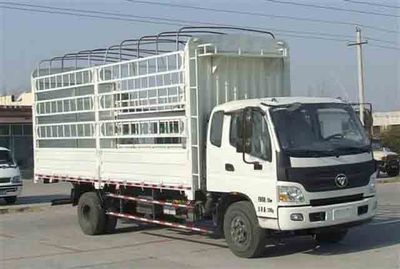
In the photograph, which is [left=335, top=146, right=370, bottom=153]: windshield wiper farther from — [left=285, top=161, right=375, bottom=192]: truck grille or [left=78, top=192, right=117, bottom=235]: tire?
[left=78, top=192, right=117, bottom=235]: tire

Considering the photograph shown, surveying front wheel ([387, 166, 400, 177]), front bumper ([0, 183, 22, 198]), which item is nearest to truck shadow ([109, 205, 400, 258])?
front bumper ([0, 183, 22, 198])

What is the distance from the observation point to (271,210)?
9.73 meters

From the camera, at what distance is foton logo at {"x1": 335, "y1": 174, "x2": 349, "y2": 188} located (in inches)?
388

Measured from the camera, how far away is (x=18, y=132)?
4200 centimetres

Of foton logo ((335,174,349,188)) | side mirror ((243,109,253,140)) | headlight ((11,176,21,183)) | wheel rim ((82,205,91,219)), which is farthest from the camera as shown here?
headlight ((11,176,21,183))

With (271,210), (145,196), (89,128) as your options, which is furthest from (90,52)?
(271,210)

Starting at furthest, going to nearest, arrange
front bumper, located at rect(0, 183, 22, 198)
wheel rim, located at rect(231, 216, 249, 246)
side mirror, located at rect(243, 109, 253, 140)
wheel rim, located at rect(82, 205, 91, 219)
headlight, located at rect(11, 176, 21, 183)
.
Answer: headlight, located at rect(11, 176, 21, 183) < front bumper, located at rect(0, 183, 22, 198) < wheel rim, located at rect(82, 205, 91, 219) < wheel rim, located at rect(231, 216, 249, 246) < side mirror, located at rect(243, 109, 253, 140)

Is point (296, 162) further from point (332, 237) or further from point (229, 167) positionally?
point (332, 237)

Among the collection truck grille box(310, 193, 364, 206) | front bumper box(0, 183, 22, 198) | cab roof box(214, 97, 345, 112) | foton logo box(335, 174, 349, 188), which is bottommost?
front bumper box(0, 183, 22, 198)

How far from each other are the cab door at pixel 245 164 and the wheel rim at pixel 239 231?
38 cm

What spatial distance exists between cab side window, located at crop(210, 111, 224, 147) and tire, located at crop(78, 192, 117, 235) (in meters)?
3.85

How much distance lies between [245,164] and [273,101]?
100cm

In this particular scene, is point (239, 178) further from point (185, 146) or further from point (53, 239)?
point (53, 239)

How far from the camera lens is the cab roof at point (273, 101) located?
10.2 meters
